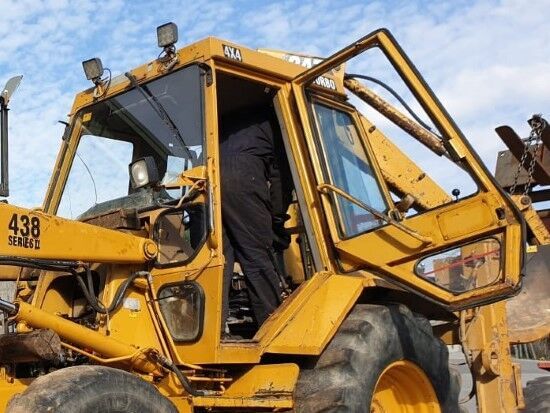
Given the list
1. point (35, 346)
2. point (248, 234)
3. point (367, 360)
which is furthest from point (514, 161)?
point (35, 346)

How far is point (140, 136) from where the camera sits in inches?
198

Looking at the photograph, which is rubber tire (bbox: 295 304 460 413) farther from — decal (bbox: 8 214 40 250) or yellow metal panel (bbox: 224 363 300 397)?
decal (bbox: 8 214 40 250)

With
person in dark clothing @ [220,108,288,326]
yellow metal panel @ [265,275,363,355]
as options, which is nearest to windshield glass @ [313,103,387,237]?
yellow metal panel @ [265,275,363,355]

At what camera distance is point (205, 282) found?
14.2 ft

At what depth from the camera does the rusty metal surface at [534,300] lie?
22.4ft

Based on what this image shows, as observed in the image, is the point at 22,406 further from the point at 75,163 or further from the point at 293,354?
the point at 75,163

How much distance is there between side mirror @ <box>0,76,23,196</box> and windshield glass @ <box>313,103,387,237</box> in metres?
1.98

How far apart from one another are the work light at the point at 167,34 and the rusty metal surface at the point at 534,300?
12.1 feet

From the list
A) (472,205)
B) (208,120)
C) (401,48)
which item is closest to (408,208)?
(472,205)

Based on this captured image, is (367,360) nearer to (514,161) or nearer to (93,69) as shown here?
(93,69)

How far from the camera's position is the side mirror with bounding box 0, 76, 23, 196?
403cm

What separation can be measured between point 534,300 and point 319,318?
314cm

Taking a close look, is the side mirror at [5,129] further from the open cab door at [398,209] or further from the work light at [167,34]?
the open cab door at [398,209]

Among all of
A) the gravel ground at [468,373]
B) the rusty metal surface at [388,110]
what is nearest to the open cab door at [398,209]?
the rusty metal surface at [388,110]
